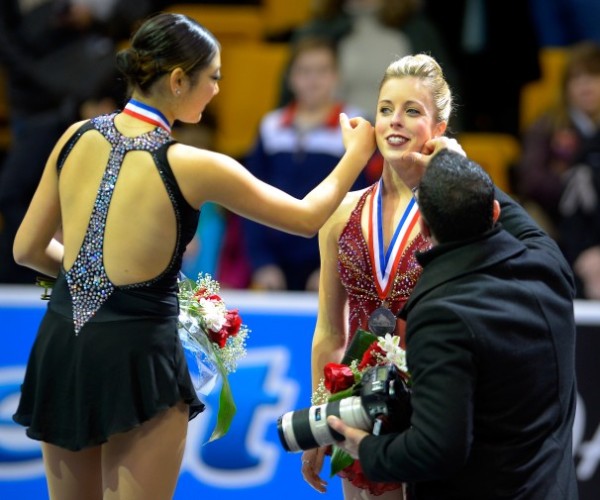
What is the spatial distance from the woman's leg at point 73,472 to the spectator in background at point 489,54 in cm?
465

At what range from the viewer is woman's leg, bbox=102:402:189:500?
3.04 meters

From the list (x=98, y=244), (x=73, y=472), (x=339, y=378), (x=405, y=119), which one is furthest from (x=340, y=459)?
(x=405, y=119)

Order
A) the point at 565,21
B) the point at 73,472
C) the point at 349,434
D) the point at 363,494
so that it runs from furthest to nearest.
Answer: the point at 565,21
the point at 363,494
the point at 73,472
the point at 349,434

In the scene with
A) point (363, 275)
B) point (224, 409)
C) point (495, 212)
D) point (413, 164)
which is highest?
point (413, 164)

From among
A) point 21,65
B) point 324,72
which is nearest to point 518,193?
point 324,72

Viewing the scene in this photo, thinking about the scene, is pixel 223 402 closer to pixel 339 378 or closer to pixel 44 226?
pixel 339 378

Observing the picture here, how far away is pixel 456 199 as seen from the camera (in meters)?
2.63

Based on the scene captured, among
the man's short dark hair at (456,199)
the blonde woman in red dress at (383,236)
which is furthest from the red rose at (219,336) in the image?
the man's short dark hair at (456,199)

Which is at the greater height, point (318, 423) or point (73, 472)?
point (318, 423)

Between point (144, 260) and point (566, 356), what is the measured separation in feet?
3.63

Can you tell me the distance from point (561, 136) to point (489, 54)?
126 cm

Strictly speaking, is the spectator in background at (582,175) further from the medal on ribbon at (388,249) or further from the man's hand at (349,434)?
the man's hand at (349,434)

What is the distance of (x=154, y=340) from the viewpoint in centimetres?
303

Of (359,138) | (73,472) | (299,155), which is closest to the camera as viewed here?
(73,472)
